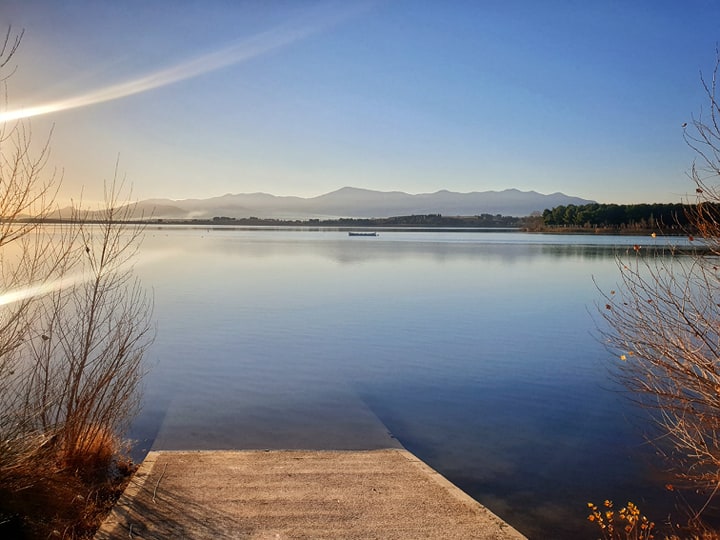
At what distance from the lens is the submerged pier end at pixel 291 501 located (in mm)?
4438

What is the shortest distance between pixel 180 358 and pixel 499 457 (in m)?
7.09

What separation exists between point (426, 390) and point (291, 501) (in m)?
5.17

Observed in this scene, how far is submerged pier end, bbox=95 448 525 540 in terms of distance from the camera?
4.44 metres

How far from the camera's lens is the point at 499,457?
709cm

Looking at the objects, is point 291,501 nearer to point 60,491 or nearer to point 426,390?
point 60,491

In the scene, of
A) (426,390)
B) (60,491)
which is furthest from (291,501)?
(426,390)

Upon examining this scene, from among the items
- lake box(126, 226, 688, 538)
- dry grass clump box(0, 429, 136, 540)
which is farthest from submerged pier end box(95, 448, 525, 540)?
lake box(126, 226, 688, 538)

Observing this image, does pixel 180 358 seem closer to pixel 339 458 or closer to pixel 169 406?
pixel 169 406

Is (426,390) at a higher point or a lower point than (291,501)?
lower

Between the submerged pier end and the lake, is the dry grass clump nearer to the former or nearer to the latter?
the submerged pier end

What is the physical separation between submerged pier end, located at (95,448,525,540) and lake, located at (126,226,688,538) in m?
0.97

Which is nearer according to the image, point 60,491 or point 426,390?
point 60,491

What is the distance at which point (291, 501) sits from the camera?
4.97 m

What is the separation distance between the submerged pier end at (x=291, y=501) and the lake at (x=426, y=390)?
97 cm
